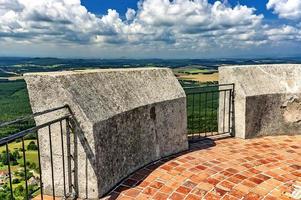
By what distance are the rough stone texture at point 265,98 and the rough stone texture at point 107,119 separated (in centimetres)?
211

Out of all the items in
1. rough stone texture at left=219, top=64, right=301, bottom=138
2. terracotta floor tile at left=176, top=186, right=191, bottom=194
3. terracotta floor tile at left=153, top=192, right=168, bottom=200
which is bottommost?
terracotta floor tile at left=153, top=192, right=168, bottom=200

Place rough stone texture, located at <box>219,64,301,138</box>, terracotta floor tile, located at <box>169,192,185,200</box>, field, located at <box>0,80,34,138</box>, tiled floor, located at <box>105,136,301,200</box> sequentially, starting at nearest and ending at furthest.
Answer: terracotta floor tile, located at <box>169,192,185,200</box>, tiled floor, located at <box>105,136,301,200</box>, rough stone texture, located at <box>219,64,301,138</box>, field, located at <box>0,80,34,138</box>

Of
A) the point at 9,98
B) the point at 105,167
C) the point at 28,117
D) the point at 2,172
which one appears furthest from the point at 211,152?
the point at 9,98

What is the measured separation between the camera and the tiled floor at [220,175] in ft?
13.3

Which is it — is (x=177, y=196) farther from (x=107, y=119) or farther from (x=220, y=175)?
(x=107, y=119)

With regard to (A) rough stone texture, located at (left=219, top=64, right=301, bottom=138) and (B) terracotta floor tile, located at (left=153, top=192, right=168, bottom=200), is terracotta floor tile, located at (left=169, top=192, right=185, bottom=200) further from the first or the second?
(A) rough stone texture, located at (left=219, top=64, right=301, bottom=138)

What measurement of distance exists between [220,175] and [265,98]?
3.08 meters

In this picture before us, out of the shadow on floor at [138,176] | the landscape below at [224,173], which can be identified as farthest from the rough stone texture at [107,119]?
the landscape below at [224,173]

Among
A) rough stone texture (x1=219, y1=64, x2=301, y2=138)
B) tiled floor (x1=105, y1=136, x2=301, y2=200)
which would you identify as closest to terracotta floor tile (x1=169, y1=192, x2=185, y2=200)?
tiled floor (x1=105, y1=136, x2=301, y2=200)

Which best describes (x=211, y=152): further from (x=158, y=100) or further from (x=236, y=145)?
(x=158, y=100)

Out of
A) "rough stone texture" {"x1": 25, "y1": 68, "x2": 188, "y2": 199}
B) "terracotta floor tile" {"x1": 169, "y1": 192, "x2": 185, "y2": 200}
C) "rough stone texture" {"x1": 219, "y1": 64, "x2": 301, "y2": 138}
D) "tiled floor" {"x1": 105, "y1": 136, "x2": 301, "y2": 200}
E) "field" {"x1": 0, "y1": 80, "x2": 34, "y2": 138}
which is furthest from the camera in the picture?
"field" {"x1": 0, "y1": 80, "x2": 34, "y2": 138}

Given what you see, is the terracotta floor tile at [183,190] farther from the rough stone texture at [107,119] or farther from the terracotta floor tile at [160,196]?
the rough stone texture at [107,119]

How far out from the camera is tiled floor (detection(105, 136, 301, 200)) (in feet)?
13.3

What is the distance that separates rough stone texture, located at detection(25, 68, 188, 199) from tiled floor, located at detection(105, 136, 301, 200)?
1.00ft
